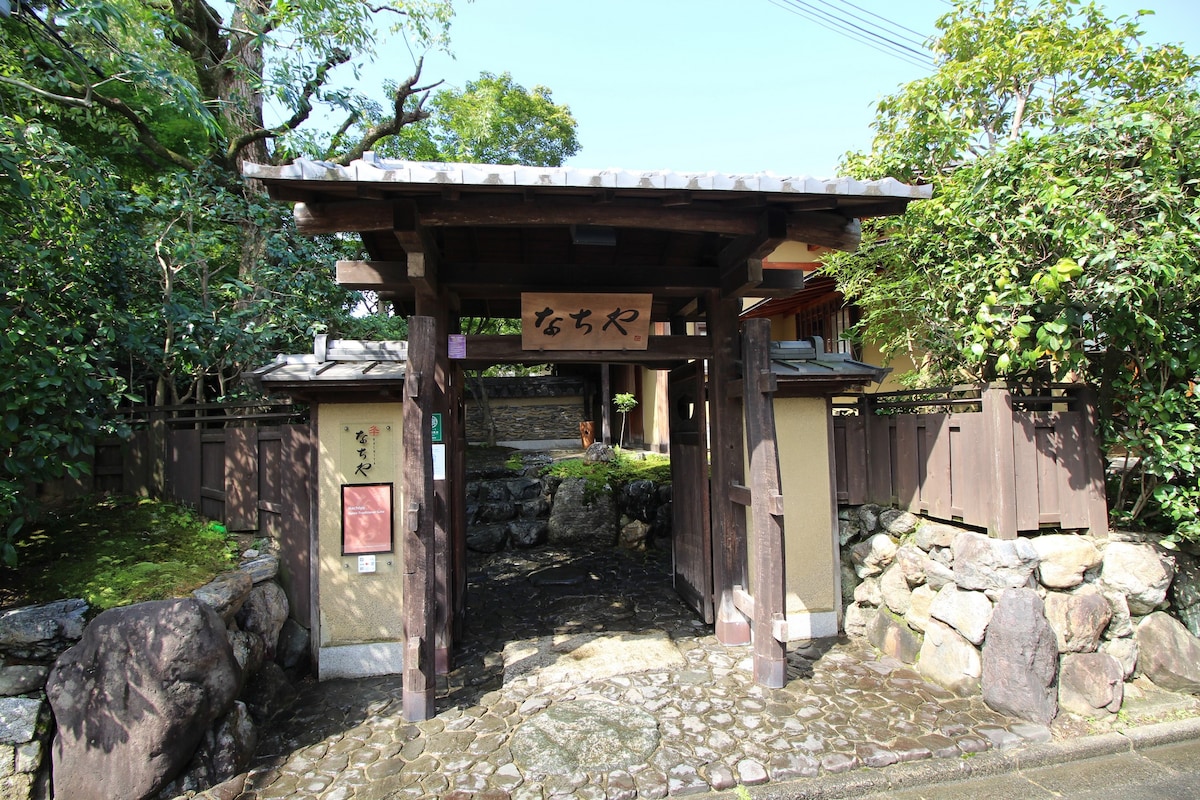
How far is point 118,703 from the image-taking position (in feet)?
12.9

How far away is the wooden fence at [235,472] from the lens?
238 inches

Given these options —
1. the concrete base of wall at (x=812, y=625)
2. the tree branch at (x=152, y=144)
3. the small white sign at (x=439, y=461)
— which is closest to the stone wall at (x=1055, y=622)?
the concrete base of wall at (x=812, y=625)

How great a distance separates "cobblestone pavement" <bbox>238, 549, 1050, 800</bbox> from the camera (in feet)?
13.4

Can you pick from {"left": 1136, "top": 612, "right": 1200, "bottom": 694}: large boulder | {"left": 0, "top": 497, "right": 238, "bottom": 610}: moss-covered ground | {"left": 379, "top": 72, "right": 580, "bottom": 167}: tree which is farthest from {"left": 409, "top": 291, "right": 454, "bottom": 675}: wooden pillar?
{"left": 379, "top": 72, "right": 580, "bottom": 167}: tree

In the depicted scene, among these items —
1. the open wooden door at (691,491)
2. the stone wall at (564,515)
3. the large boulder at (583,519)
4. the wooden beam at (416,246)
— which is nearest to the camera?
the wooden beam at (416,246)

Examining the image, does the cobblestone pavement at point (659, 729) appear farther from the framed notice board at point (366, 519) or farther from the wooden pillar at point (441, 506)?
the framed notice board at point (366, 519)

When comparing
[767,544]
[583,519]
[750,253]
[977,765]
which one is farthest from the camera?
[583,519]

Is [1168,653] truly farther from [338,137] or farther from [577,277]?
[338,137]

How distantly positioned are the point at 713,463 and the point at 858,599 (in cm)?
236

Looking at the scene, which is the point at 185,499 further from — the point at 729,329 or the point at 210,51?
the point at 210,51

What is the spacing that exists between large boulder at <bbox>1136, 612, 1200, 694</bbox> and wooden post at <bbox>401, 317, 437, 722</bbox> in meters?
6.20

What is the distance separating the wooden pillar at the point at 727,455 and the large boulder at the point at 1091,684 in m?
2.71

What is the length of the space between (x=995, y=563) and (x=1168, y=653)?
61.7 inches

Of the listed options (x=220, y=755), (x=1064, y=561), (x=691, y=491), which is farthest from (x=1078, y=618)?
(x=220, y=755)
